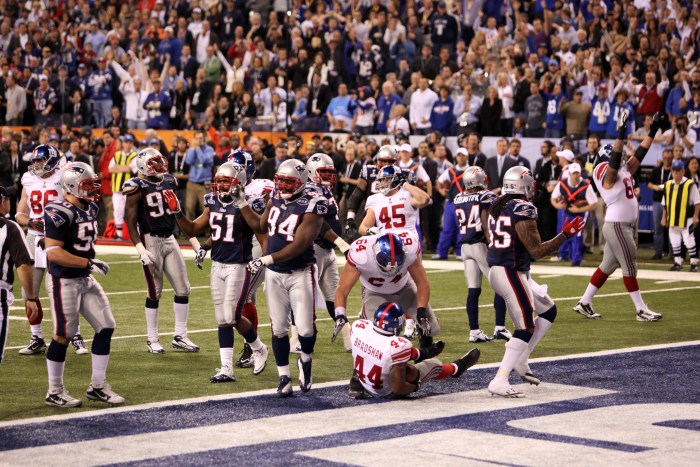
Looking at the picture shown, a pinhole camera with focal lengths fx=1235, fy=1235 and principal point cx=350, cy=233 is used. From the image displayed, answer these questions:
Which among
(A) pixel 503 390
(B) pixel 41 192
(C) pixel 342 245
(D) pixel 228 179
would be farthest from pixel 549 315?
(B) pixel 41 192

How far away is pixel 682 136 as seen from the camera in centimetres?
1939

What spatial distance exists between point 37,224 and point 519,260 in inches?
187

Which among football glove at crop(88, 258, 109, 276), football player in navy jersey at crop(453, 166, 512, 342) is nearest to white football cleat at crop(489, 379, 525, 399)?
football player in navy jersey at crop(453, 166, 512, 342)

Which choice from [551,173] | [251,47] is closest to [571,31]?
[551,173]

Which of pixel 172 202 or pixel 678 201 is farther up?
pixel 172 202

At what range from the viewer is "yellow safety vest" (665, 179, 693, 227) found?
60.0 feet

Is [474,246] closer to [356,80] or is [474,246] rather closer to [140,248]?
[140,248]

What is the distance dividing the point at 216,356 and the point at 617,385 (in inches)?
142

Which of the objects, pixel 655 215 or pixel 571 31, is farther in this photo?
pixel 571 31

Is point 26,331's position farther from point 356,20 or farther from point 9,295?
point 356,20

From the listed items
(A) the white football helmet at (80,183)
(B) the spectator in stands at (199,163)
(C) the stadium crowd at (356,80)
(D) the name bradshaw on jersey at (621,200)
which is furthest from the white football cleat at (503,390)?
(B) the spectator in stands at (199,163)

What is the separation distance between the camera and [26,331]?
12625 mm

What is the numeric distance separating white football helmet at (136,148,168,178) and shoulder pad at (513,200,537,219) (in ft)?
11.4

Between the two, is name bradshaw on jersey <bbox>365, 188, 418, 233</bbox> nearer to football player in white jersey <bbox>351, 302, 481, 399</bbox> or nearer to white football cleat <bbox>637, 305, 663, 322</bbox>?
football player in white jersey <bbox>351, 302, 481, 399</bbox>
